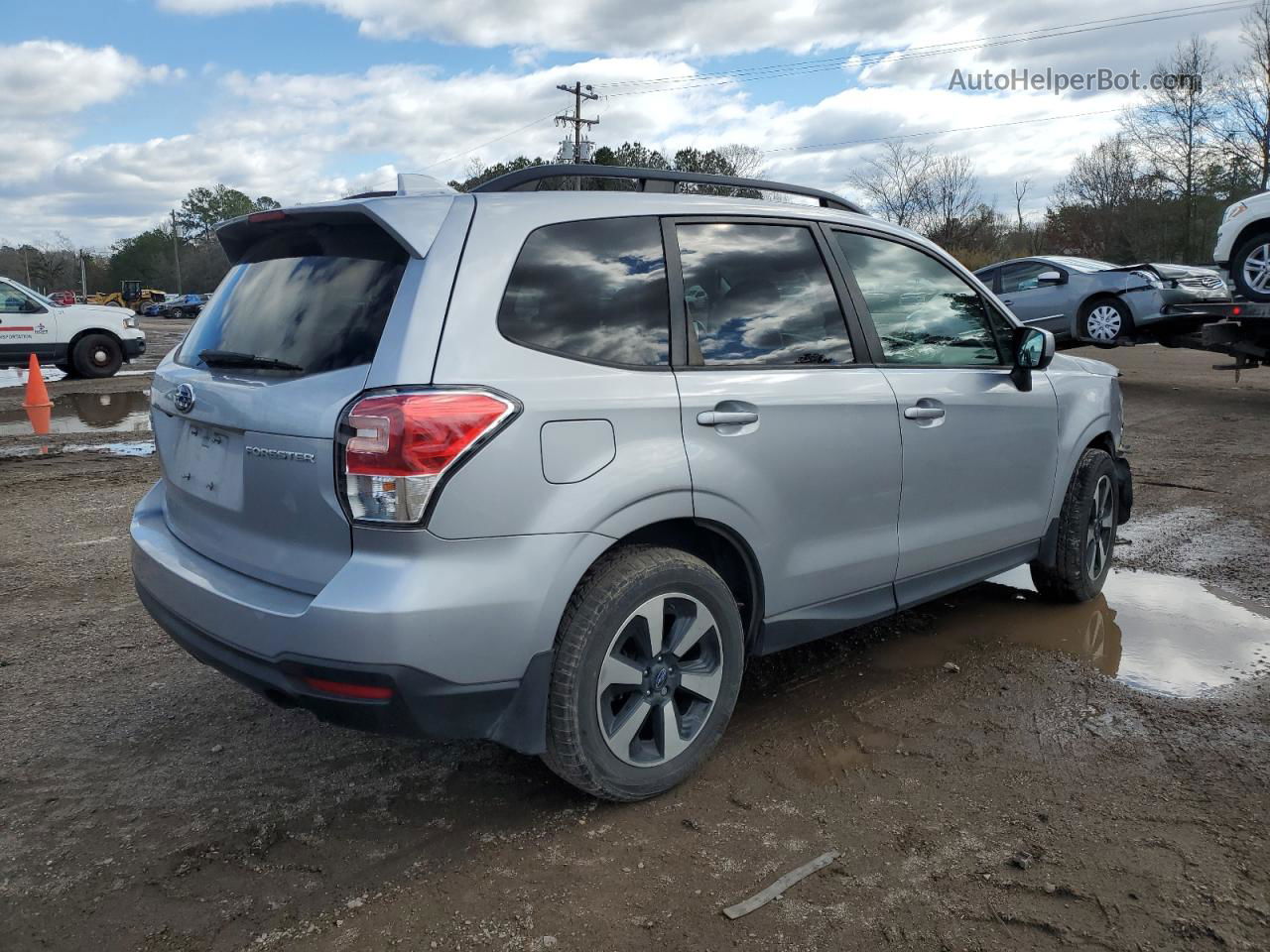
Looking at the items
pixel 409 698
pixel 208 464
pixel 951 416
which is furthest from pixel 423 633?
pixel 951 416

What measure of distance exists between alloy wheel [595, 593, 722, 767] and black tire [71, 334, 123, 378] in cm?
1775

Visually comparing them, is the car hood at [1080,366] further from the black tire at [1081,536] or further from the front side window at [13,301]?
the front side window at [13,301]

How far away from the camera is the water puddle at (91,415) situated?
1169 cm

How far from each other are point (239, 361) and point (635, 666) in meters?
1.48

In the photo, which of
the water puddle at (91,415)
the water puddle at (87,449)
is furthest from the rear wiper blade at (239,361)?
the water puddle at (91,415)

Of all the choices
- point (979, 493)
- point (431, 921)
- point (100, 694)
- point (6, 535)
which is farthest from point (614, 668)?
point (6, 535)

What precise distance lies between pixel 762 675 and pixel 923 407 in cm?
125

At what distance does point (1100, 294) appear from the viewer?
13648 millimetres

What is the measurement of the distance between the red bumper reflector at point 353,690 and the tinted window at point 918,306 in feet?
7.22

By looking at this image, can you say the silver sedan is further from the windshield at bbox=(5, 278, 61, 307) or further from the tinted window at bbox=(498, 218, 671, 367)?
the windshield at bbox=(5, 278, 61, 307)

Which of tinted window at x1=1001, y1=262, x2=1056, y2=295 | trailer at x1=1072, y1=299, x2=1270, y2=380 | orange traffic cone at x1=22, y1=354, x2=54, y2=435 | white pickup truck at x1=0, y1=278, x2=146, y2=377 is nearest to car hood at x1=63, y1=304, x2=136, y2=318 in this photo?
white pickup truck at x1=0, y1=278, x2=146, y2=377

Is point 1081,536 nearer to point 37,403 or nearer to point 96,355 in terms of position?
point 37,403

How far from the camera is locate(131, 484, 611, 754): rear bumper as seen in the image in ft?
8.09

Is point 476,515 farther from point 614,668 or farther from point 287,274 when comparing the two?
point 287,274
